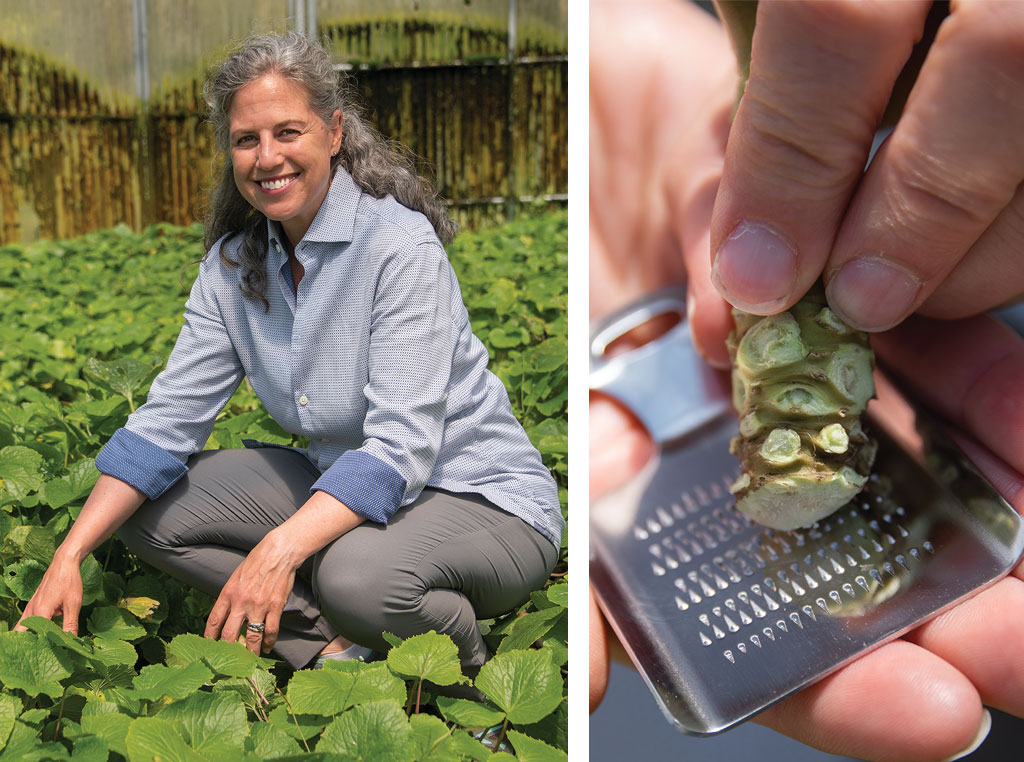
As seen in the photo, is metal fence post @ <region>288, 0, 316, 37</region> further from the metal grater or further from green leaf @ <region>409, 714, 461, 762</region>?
green leaf @ <region>409, 714, 461, 762</region>

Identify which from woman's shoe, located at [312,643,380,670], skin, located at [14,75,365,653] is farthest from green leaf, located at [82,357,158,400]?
woman's shoe, located at [312,643,380,670]

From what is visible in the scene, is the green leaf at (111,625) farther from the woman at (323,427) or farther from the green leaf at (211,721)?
the green leaf at (211,721)

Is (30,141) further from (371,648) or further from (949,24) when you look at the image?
(949,24)

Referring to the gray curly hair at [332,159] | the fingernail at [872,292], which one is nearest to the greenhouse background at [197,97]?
the gray curly hair at [332,159]

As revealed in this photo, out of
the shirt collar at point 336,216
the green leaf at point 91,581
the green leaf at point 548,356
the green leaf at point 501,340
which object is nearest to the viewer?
the green leaf at point 91,581

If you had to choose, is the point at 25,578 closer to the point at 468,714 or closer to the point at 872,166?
the point at 468,714

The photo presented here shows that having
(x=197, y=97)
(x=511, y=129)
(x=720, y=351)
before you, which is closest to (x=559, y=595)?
(x=720, y=351)
